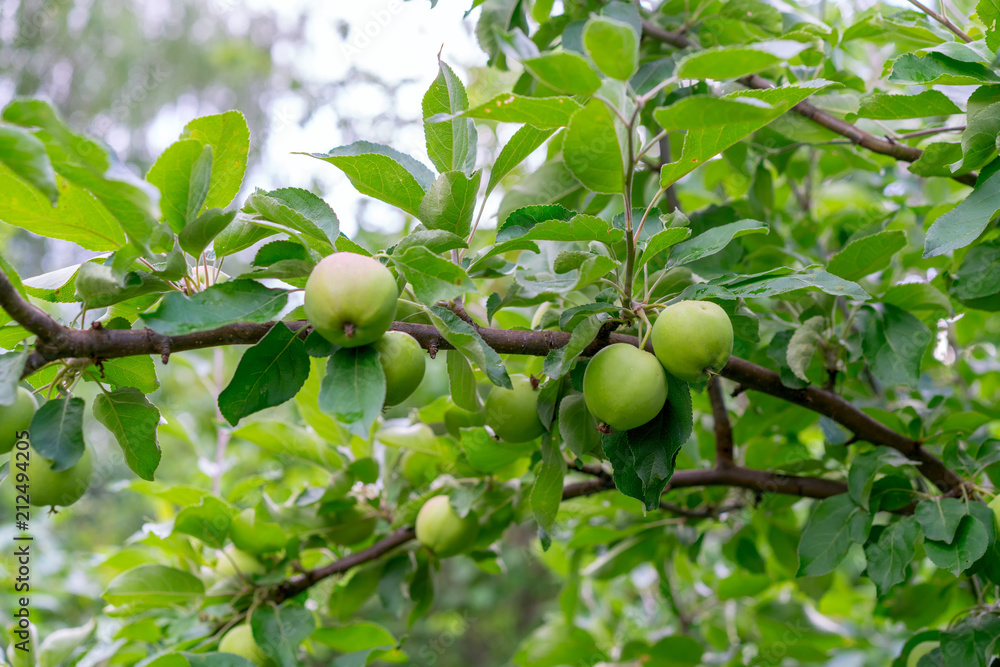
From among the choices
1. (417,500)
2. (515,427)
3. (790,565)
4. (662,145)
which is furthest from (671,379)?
(790,565)

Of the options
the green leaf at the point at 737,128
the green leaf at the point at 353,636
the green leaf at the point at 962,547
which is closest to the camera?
the green leaf at the point at 737,128

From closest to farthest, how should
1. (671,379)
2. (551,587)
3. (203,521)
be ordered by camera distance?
(671,379), (203,521), (551,587)

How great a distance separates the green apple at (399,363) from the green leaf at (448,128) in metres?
0.20

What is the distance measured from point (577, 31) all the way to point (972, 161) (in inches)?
22.7

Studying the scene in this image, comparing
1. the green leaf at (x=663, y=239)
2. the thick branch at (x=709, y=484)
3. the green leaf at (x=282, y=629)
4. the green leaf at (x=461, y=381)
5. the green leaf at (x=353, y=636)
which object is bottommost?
the green leaf at (x=353, y=636)

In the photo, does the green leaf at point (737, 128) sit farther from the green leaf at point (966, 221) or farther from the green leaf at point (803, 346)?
the green leaf at point (803, 346)

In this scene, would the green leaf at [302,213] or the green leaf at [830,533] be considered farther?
the green leaf at [830,533]

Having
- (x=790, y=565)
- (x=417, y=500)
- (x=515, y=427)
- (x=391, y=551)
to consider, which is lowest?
(x=790, y=565)

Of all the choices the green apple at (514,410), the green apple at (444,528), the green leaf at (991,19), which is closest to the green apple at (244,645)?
the green apple at (444,528)

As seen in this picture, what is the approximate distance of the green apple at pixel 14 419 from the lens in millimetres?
652

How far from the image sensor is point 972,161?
835mm

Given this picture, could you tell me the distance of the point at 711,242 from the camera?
0.77 meters

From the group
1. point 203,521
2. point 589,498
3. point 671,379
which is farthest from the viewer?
point 589,498

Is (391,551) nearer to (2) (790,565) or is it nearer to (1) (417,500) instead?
(1) (417,500)
